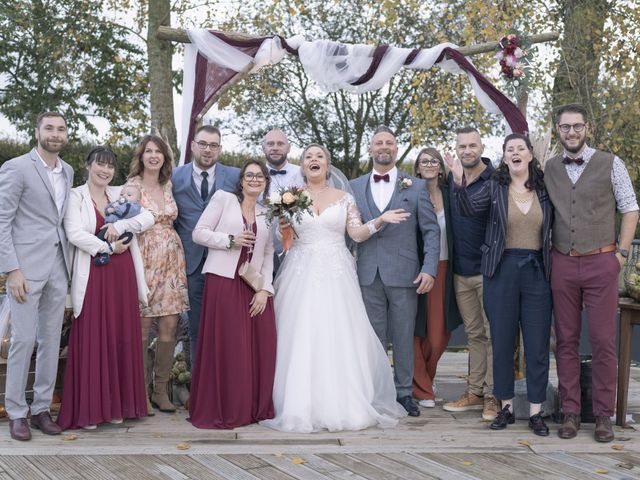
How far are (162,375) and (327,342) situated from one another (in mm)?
1219

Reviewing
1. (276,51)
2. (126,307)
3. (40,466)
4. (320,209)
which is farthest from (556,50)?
(40,466)

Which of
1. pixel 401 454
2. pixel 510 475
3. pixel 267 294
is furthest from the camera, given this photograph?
pixel 267 294

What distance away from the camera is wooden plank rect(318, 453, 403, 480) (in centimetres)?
381

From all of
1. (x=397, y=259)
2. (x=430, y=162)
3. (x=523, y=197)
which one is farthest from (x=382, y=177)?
(x=523, y=197)

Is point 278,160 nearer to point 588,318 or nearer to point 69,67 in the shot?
point 588,318

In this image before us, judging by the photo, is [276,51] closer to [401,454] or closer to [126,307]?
[126,307]

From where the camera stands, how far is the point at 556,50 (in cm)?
1355

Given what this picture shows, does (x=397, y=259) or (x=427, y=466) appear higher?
(x=397, y=259)

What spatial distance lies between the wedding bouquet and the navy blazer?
40.3 inches

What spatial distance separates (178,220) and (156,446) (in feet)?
5.31

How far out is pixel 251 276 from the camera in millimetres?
4762

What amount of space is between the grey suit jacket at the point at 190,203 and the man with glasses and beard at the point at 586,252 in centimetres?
214

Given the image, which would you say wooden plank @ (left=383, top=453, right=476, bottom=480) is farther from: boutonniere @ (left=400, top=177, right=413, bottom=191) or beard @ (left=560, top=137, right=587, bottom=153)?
beard @ (left=560, top=137, right=587, bottom=153)

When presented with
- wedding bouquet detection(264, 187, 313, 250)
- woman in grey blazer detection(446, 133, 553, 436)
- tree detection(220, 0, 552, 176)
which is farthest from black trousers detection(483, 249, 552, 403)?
tree detection(220, 0, 552, 176)
